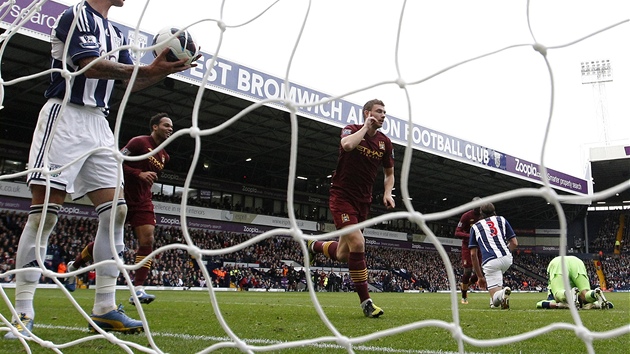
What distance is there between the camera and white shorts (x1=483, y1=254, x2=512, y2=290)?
632 cm

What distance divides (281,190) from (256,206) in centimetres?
216

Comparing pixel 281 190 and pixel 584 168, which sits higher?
pixel 584 168

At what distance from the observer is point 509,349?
8.40ft

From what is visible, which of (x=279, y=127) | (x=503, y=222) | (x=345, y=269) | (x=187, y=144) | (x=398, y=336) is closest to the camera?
(x=398, y=336)

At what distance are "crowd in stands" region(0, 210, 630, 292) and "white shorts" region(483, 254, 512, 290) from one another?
29.0 feet

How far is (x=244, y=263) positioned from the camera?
76.9 feet

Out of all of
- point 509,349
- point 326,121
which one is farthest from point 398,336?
point 326,121

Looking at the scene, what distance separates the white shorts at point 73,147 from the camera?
2.77 m

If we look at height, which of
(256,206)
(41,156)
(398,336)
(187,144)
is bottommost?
(398,336)

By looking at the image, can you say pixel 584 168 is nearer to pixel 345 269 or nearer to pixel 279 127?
pixel 345 269

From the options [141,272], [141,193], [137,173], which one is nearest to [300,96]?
[141,193]

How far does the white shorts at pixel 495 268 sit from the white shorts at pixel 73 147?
4816 millimetres

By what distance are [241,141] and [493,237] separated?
61.4 feet

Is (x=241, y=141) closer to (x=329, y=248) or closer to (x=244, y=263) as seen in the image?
(x=244, y=263)
